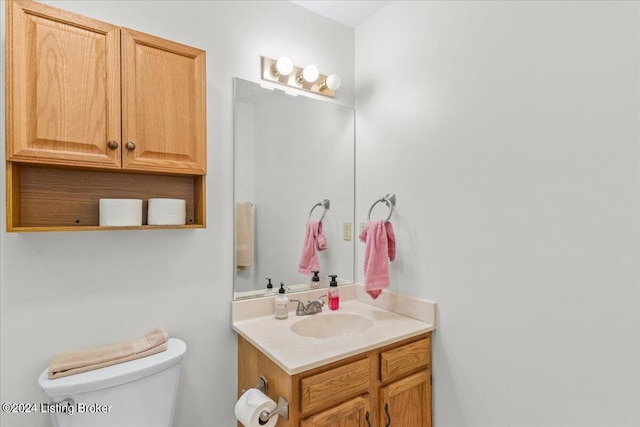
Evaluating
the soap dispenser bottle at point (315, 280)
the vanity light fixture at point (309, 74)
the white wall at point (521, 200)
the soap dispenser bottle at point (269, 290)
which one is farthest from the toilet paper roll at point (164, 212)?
the white wall at point (521, 200)

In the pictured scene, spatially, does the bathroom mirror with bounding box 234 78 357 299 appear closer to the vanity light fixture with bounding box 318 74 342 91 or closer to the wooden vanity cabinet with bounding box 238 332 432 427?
the vanity light fixture with bounding box 318 74 342 91

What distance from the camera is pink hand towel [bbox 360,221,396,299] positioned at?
1671 millimetres

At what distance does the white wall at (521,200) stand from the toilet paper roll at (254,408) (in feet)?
2.70

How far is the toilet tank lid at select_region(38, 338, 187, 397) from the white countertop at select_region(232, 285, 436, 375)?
34 centimetres

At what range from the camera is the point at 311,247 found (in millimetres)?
1914

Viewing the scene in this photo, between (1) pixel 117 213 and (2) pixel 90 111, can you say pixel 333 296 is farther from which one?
(2) pixel 90 111

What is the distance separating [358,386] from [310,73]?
60.6 inches

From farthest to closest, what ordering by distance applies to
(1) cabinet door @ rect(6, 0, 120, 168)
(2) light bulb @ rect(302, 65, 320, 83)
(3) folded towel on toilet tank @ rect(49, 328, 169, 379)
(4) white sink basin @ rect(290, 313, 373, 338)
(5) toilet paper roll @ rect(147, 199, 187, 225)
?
1. (2) light bulb @ rect(302, 65, 320, 83)
2. (4) white sink basin @ rect(290, 313, 373, 338)
3. (5) toilet paper roll @ rect(147, 199, 187, 225)
4. (3) folded towel on toilet tank @ rect(49, 328, 169, 379)
5. (1) cabinet door @ rect(6, 0, 120, 168)

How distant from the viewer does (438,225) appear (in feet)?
5.15

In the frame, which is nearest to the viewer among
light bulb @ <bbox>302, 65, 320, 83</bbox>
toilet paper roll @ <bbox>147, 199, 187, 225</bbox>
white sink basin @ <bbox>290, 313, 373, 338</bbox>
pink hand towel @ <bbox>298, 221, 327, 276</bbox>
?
toilet paper roll @ <bbox>147, 199, 187, 225</bbox>

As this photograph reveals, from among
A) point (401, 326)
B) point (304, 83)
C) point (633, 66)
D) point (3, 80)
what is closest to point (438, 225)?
point (401, 326)

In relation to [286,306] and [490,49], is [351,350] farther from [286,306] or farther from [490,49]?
[490,49]

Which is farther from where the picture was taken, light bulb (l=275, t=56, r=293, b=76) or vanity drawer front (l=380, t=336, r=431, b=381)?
light bulb (l=275, t=56, r=293, b=76)

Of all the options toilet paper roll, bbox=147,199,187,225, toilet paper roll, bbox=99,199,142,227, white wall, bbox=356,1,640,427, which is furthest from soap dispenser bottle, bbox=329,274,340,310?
toilet paper roll, bbox=99,199,142,227
